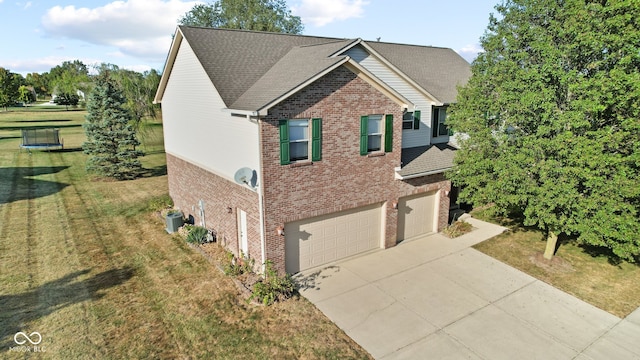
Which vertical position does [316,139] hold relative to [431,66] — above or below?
below

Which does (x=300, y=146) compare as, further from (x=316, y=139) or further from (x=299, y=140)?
(x=316, y=139)

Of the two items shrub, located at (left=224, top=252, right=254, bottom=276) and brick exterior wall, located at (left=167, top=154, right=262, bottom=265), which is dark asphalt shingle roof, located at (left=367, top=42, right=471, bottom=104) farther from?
shrub, located at (left=224, top=252, right=254, bottom=276)

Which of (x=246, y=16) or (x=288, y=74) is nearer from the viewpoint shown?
(x=288, y=74)

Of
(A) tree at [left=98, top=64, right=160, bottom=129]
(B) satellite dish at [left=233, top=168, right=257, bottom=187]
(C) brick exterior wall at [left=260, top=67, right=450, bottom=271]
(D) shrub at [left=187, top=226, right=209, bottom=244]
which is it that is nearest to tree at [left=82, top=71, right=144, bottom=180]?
(A) tree at [left=98, top=64, right=160, bottom=129]

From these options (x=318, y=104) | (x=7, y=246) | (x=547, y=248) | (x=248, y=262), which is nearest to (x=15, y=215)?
(x=7, y=246)

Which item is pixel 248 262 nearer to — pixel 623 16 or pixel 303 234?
pixel 303 234

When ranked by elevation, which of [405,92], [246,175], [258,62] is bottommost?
[246,175]

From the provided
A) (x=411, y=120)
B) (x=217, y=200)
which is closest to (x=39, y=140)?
(x=217, y=200)
